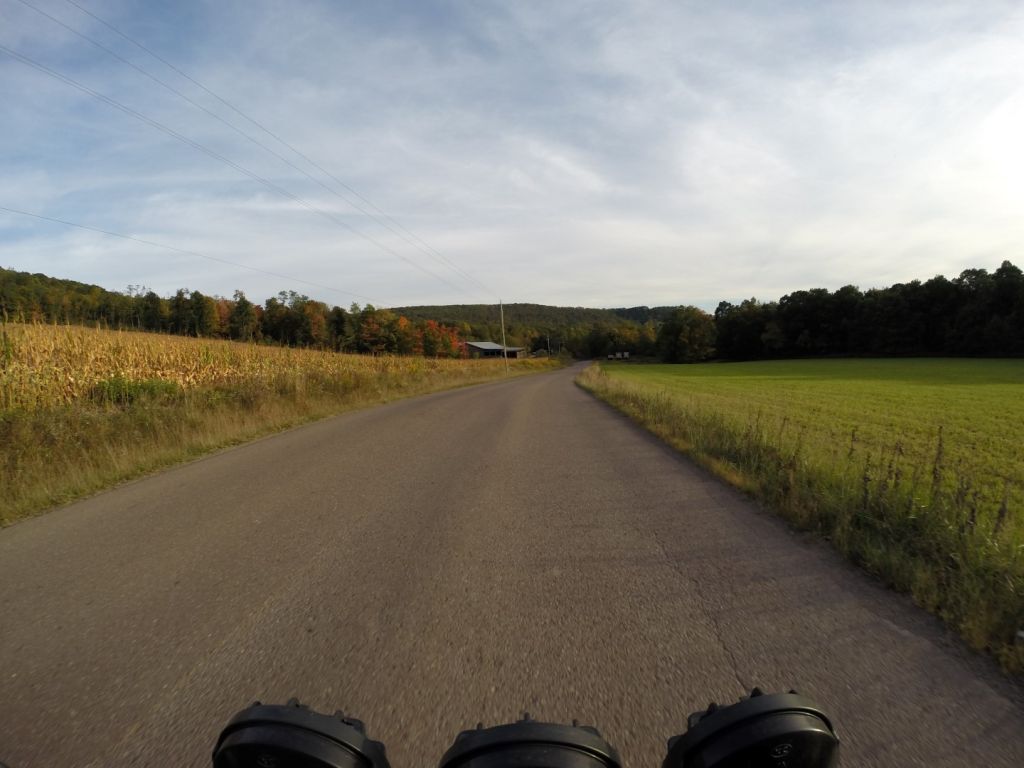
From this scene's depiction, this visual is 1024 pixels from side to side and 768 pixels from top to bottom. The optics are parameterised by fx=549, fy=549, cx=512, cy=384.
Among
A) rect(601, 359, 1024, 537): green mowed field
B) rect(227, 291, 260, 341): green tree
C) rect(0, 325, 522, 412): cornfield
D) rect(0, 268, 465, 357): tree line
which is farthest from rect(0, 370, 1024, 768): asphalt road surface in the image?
rect(227, 291, 260, 341): green tree

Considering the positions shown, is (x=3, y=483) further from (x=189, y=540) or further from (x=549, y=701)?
(x=549, y=701)

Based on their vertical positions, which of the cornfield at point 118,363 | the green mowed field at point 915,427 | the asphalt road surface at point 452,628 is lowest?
the green mowed field at point 915,427

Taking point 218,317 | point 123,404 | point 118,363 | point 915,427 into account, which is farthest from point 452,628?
point 218,317

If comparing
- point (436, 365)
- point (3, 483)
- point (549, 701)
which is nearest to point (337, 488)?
point (3, 483)

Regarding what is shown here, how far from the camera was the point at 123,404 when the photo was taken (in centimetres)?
1136

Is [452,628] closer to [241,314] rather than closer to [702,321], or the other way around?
[241,314]

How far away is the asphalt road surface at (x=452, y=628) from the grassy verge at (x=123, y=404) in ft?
4.80

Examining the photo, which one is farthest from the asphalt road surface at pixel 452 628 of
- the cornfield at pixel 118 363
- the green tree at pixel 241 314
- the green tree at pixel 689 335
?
the green tree at pixel 689 335

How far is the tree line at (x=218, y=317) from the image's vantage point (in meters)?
14.6

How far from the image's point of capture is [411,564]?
13.9ft

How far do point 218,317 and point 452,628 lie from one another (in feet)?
115

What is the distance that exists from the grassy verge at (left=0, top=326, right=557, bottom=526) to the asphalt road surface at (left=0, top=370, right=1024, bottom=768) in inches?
57.6

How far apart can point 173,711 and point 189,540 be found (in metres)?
2.77

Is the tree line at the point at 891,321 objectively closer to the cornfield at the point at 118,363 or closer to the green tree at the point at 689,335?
the green tree at the point at 689,335
